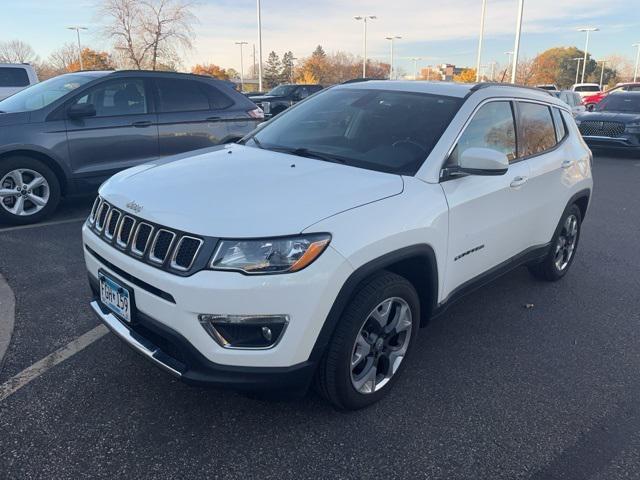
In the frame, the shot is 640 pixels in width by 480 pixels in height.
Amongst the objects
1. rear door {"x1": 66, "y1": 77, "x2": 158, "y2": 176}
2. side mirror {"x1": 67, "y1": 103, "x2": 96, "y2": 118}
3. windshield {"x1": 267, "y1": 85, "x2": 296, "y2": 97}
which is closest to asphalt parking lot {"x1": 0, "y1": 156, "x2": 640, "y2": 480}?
rear door {"x1": 66, "y1": 77, "x2": 158, "y2": 176}

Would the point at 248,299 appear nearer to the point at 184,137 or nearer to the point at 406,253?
the point at 406,253

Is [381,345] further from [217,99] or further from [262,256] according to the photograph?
[217,99]

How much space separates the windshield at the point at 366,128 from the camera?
332 cm

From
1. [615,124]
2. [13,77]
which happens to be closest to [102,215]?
[13,77]

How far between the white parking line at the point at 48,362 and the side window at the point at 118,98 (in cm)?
364

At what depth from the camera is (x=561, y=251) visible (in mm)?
5012

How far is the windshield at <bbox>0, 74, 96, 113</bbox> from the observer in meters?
6.24

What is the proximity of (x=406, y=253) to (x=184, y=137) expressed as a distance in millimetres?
5024

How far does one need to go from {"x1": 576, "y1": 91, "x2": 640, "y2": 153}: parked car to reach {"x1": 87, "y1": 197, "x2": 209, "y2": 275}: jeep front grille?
46.6ft

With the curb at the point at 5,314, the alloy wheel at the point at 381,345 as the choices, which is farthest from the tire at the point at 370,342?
the curb at the point at 5,314

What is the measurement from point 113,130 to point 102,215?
382cm

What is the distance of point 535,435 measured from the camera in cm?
281

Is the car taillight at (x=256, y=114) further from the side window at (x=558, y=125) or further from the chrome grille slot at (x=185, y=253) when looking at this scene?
the chrome grille slot at (x=185, y=253)

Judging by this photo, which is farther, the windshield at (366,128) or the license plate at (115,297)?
the windshield at (366,128)
